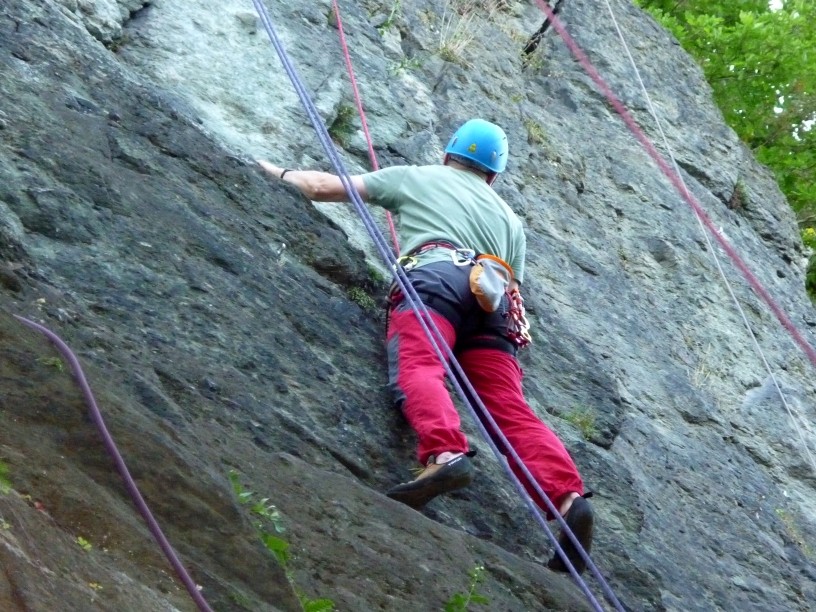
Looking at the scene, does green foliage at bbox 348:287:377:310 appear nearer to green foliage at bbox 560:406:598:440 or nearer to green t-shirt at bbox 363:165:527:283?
green t-shirt at bbox 363:165:527:283

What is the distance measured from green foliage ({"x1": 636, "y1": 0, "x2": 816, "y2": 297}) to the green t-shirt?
9.58m

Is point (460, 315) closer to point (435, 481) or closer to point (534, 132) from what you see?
point (435, 481)

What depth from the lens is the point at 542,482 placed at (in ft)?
18.1

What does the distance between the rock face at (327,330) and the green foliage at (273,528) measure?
19 millimetres

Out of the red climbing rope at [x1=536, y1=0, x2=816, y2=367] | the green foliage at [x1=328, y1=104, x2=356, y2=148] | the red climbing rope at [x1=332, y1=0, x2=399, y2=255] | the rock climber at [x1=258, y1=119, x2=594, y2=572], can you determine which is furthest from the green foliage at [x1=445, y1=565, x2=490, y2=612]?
the red climbing rope at [x1=536, y1=0, x2=816, y2=367]

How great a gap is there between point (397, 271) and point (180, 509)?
213 centimetres

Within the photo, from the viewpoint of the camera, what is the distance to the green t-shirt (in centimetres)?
614

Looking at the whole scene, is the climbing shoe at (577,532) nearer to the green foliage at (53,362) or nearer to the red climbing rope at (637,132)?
the green foliage at (53,362)

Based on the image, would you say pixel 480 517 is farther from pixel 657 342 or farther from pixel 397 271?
pixel 657 342

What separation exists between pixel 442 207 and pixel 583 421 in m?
1.51

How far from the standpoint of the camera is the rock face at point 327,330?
389cm

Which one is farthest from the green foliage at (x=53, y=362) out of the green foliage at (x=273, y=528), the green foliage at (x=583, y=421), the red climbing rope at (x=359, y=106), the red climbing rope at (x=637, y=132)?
the red climbing rope at (x=637, y=132)

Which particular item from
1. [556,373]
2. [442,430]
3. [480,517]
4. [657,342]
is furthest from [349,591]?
[657,342]

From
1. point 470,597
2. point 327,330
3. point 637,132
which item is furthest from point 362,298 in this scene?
point 637,132
